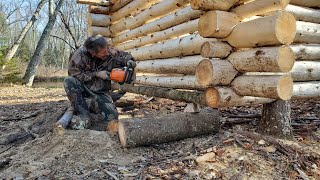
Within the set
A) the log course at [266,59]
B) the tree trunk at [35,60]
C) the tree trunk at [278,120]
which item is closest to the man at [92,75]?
the log course at [266,59]

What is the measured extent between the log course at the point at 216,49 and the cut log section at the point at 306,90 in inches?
49.5

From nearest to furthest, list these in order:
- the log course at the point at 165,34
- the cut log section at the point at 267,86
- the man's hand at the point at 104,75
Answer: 1. the cut log section at the point at 267,86
2. the man's hand at the point at 104,75
3. the log course at the point at 165,34

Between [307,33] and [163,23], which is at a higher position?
[163,23]

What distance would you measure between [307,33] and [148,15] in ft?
12.8

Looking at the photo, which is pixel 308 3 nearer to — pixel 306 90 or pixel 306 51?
pixel 306 51

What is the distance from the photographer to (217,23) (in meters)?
3.97

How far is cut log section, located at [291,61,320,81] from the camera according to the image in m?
4.63

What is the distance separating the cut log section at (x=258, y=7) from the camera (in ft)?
12.1

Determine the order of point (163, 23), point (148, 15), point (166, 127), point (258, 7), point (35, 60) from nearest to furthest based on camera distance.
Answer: point (258, 7), point (166, 127), point (163, 23), point (148, 15), point (35, 60)

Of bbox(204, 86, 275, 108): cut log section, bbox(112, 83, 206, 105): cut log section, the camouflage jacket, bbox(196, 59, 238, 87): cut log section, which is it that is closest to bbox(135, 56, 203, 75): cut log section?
bbox(112, 83, 206, 105): cut log section

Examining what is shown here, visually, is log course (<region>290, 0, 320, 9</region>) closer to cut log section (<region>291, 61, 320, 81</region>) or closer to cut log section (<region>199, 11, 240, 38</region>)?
cut log section (<region>291, 61, 320, 81</region>)

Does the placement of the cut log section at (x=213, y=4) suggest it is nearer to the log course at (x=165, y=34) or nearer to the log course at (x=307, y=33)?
the log course at (x=307, y=33)

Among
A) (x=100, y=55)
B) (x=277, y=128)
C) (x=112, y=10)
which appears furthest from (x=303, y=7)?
(x=112, y=10)

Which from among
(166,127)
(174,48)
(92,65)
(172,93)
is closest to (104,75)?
(92,65)
